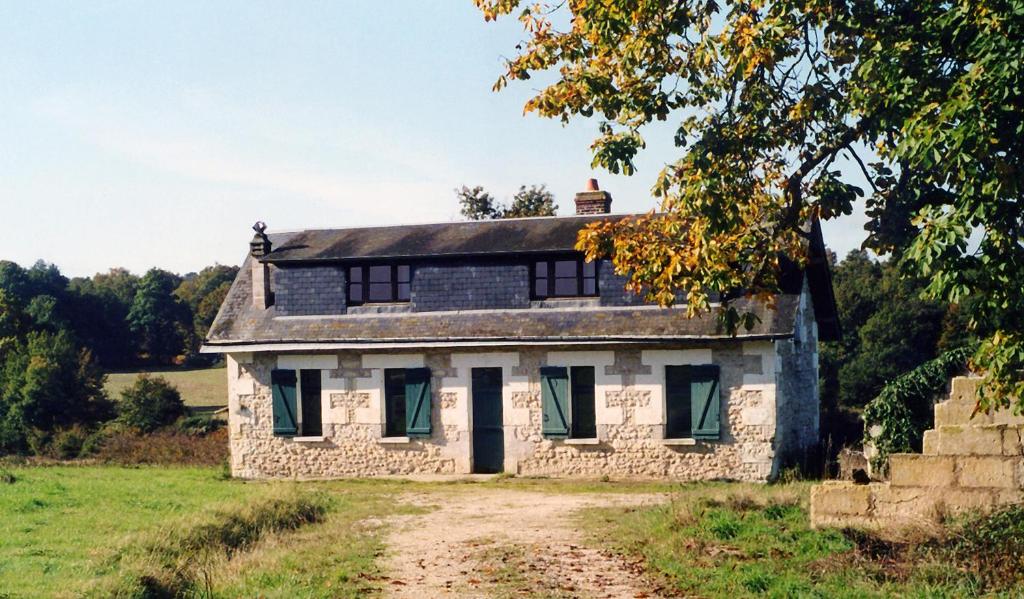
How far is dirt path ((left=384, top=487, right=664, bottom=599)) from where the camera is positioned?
9602mm

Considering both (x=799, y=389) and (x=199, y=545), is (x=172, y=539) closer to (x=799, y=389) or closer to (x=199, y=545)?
(x=199, y=545)

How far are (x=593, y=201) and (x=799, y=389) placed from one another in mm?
5881

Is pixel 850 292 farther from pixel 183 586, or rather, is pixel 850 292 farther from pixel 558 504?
pixel 183 586

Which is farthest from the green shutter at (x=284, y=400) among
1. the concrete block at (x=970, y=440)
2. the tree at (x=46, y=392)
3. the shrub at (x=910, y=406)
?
the concrete block at (x=970, y=440)

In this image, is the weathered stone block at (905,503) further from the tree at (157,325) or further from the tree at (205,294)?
the tree at (157,325)

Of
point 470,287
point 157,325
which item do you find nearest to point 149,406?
point 470,287

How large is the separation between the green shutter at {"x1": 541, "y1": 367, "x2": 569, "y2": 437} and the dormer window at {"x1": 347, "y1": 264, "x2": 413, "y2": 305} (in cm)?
363

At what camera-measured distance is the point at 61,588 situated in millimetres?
9070

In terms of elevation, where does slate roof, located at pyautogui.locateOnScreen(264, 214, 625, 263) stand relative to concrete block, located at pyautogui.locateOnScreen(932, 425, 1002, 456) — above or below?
above

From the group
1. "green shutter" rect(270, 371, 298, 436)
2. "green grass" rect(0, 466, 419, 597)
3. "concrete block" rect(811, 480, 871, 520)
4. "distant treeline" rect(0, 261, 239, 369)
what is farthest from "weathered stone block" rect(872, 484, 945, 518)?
"distant treeline" rect(0, 261, 239, 369)

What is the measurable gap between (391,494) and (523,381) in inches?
136

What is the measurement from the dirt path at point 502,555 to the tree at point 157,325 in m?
46.7

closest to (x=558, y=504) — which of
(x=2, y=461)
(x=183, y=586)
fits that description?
(x=183, y=586)

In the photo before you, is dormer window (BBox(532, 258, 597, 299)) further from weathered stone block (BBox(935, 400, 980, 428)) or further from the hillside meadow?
weathered stone block (BBox(935, 400, 980, 428))
